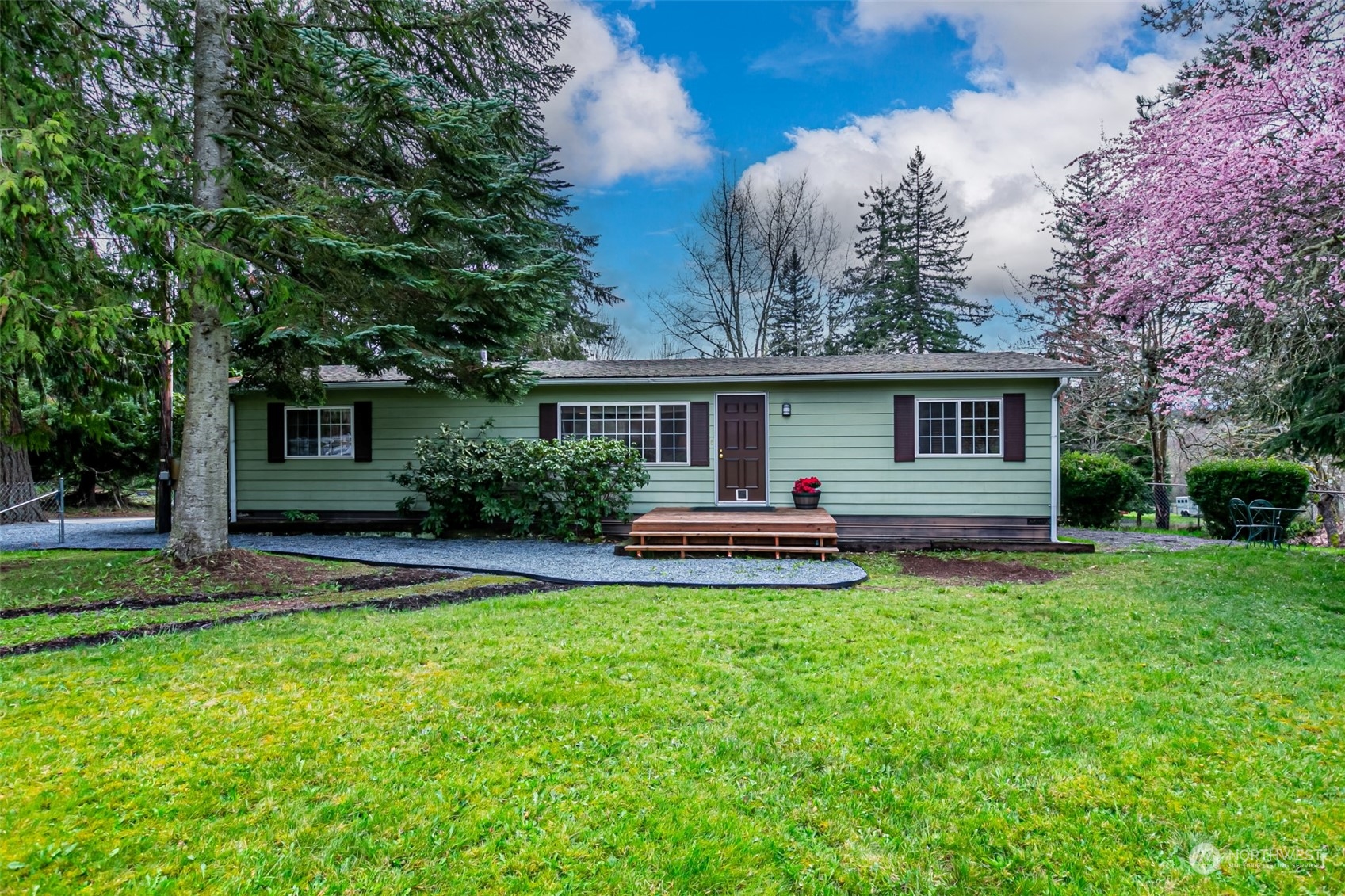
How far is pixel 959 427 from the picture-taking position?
380 inches

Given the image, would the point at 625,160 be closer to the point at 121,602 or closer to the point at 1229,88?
the point at 1229,88

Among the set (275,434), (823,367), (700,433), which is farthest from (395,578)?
(823,367)

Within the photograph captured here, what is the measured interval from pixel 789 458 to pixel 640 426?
235 cm

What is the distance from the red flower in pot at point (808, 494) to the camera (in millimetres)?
9758

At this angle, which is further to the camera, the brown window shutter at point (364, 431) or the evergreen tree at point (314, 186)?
the brown window shutter at point (364, 431)

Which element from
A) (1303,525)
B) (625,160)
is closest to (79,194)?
(625,160)

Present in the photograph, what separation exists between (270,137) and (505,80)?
316 centimetres

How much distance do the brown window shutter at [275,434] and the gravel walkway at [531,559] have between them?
1.36 m

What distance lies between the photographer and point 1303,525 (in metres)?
12.1

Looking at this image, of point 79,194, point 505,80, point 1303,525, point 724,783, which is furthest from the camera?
point 1303,525

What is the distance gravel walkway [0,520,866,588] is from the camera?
6492mm

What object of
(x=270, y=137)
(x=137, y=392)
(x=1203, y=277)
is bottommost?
(x=137, y=392)

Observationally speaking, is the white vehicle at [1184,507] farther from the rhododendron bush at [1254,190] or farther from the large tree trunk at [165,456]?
the large tree trunk at [165,456]

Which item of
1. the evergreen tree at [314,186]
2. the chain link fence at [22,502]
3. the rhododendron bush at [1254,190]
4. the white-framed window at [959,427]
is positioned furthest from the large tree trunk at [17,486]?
the rhododendron bush at [1254,190]
